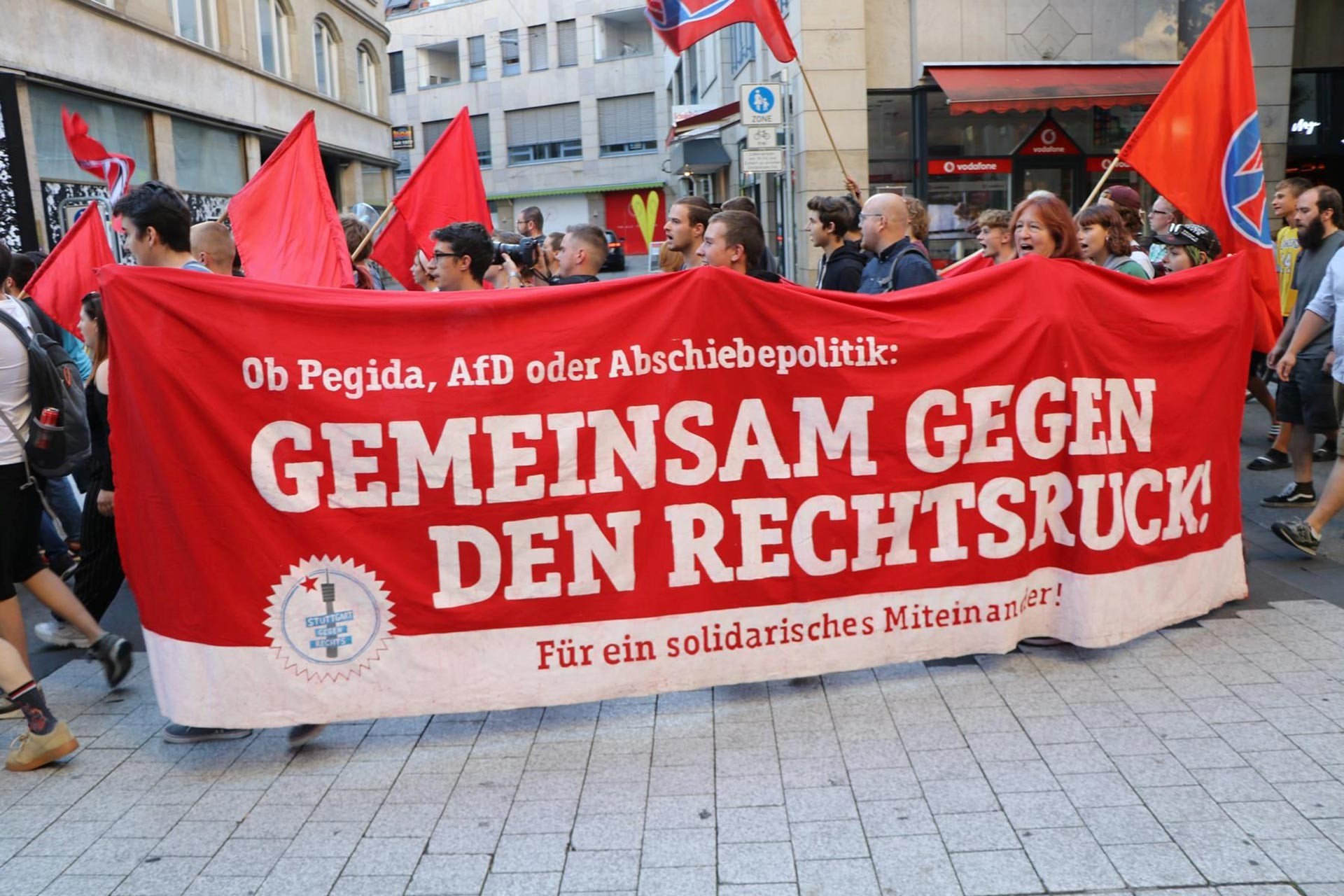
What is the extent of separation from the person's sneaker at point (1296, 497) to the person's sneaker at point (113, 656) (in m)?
6.66

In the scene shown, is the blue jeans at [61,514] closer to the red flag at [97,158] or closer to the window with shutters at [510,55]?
the red flag at [97,158]

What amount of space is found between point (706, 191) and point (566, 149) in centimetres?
1772

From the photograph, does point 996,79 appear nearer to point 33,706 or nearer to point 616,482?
point 616,482

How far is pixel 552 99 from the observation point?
5400 centimetres

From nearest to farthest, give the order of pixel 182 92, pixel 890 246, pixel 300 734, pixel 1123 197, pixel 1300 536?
pixel 300 734
pixel 1300 536
pixel 890 246
pixel 1123 197
pixel 182 92

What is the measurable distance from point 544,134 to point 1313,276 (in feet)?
165

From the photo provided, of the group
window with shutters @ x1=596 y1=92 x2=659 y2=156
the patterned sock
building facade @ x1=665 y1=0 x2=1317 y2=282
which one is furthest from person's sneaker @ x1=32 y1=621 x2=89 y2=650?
window with shutters @ x1=596 y1=92 x2=659 y2=156

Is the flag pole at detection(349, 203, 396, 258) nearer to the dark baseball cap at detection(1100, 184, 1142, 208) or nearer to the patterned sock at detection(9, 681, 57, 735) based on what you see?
the patterned sock at detection(9, 681, 57, 735)

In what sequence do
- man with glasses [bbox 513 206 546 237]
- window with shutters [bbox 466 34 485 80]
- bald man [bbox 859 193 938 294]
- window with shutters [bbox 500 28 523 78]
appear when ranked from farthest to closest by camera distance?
1. window with shutters [bbox 466 34 485 80]
2. window with shutters [bbox 500 28 523 78]
3. man with glasses [bbox 513 206 546 237]
4. bald man [bbox 859 193 938 294]

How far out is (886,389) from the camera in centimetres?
453

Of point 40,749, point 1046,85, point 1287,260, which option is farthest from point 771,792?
point 1046,85

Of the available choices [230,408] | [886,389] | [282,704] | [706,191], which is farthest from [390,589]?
[706,191]

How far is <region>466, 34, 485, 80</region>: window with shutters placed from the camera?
56062mm

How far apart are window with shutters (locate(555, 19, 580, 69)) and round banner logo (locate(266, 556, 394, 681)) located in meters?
52.3
